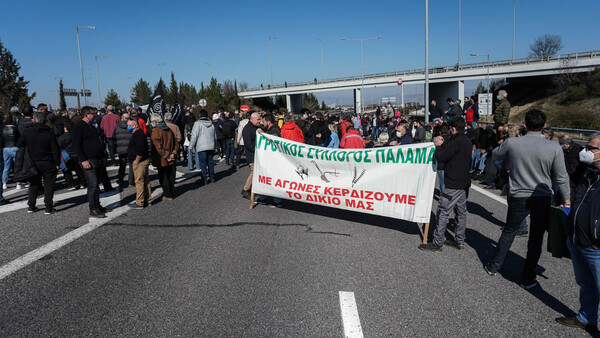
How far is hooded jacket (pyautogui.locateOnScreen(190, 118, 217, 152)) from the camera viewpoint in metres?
11.5

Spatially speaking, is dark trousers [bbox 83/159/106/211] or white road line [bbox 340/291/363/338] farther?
dark trousers [bbox 83/159/106/211]

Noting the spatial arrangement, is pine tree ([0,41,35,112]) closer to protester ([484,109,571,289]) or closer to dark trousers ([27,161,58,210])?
dark trousers ([27,161,58,210])

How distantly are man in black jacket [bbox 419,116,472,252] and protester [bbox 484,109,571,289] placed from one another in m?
0.94

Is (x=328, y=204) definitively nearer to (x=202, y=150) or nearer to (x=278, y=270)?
(x=278, y=270)

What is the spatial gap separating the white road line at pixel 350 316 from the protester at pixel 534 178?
200 cm

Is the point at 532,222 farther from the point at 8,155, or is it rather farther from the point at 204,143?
the point at 8,155

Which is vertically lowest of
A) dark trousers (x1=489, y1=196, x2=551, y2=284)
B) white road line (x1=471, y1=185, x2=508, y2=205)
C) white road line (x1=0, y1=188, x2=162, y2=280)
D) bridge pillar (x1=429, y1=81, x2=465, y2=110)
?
white road line (x1=471, y1=185, x2=508, y2=205)

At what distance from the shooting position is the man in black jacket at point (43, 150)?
7.74 metres

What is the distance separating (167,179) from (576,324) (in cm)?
792

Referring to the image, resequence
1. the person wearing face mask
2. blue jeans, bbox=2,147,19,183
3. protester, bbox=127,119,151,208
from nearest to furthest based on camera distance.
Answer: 1. the person wearing face mask
2. protester, bbox=127,119,151,208
3. blue jeans, bbox=2,147,19,183

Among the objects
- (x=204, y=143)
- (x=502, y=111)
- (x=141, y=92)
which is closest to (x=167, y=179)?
(x=204, y=143)

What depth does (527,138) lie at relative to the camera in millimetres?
4688

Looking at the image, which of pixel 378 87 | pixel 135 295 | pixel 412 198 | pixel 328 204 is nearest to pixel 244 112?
pixel 328 204

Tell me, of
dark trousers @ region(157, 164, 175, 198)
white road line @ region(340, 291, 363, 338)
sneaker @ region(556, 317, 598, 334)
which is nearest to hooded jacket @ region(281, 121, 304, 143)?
dark trousers @ region(157, 164, 175, 198)
